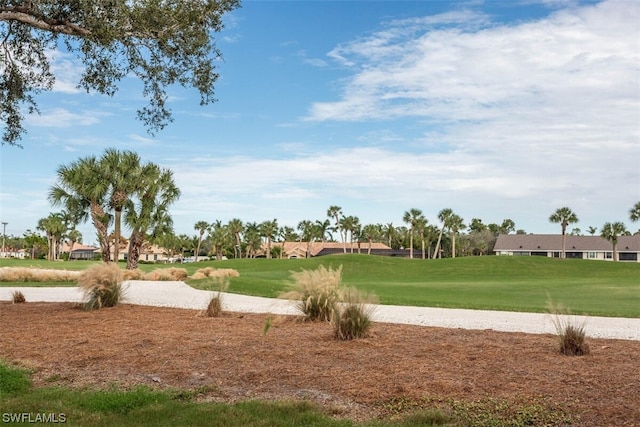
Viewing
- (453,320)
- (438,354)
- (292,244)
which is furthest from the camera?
(292,244)

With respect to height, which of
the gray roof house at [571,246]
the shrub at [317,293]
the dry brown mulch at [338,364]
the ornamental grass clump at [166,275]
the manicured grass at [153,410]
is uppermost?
the gray roof house at [571,246]

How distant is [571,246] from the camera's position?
10962 centimetres

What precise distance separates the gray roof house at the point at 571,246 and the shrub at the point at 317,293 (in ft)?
328

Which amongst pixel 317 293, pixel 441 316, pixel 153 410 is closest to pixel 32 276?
pixel 441 316

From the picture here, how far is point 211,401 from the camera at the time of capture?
677 cm

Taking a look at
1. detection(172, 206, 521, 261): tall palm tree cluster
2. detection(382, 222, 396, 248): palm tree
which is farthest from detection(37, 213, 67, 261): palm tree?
detection(382, 222, 396, 248): palm tree

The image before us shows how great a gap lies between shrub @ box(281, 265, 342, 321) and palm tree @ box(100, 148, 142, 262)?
26780mm

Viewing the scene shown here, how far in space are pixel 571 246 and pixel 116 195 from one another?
90.2m

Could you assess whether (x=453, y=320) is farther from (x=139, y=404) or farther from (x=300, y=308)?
(x=139, y=404)

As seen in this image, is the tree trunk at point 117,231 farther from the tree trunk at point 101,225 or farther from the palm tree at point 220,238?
the palm tree at point 220,238

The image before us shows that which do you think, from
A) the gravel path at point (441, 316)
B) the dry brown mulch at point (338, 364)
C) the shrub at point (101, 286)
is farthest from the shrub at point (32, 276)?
the dry brown mulch at point (338, 364)

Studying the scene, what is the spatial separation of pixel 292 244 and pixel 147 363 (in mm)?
126875

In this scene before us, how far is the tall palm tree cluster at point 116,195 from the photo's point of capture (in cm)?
3719

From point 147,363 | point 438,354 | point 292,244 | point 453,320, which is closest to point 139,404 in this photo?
point 147,363
